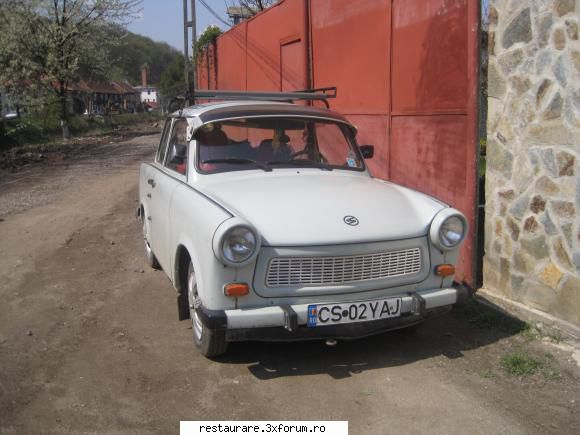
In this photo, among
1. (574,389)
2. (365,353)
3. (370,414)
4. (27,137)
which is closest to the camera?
(370,414)

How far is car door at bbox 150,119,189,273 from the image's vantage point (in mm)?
4707

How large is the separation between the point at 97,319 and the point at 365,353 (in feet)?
7.24

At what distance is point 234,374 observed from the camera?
12.5 feet

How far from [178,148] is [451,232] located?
7.70 feet

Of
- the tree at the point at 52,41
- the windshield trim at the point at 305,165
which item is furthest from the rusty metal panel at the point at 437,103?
the tree at the point at 52,41

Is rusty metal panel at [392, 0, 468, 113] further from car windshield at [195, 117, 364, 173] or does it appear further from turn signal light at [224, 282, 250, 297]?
turn signal light at [224, 282, 250, 297]

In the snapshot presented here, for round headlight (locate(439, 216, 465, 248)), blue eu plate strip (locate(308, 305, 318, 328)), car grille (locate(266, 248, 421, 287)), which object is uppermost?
round headlight (locate(439, 216, 465, 248))

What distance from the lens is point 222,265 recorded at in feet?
11.3

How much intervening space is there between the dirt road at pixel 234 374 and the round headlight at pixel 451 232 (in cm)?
83

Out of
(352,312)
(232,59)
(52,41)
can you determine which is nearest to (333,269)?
(352,312)

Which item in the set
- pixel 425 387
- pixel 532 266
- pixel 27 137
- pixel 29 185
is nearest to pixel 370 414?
pixel 425 387

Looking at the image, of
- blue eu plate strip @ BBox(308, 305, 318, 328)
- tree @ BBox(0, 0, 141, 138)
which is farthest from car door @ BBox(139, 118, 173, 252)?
tree @ BBox(0, 0, 141, 138)

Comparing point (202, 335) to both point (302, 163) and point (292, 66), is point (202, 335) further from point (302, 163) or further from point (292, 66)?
point (292, 66)

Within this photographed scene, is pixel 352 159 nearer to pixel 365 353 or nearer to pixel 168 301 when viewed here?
pixel 365 353
